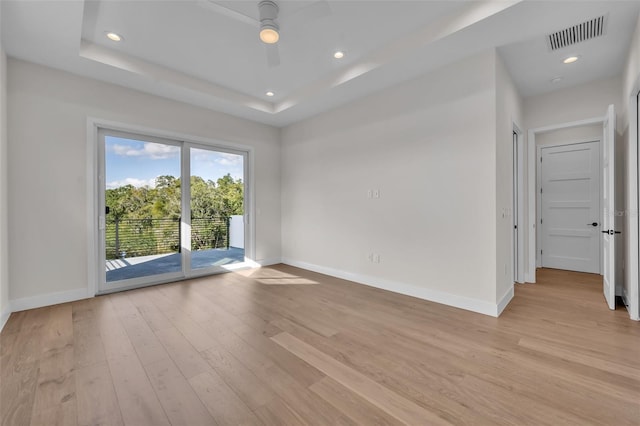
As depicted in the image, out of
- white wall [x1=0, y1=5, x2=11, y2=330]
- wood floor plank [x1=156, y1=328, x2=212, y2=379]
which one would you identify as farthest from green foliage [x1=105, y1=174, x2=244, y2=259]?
wood floor plank [x1=156, y1=328, x2=212, y2=379]

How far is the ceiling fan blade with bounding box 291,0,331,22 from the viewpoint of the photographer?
2094 millimetres

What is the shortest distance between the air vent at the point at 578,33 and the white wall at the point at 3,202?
562 centimetres

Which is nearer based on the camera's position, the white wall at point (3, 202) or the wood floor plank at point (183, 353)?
the wood floor plank at point (183, 353)

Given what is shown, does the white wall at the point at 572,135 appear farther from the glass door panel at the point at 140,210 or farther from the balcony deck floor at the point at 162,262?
the glass door panel at the point at 140,210

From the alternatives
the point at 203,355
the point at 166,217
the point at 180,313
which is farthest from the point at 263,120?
the point at 203,355

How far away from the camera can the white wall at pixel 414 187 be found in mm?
3023

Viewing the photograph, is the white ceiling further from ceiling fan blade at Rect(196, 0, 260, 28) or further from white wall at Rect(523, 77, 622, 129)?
white wall at Rect(523, 77, 622, 129)

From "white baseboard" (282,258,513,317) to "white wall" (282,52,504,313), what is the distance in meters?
0.01

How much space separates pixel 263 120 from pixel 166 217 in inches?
96.5

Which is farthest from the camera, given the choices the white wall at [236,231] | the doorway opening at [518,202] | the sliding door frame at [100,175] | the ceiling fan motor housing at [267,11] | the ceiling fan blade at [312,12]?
the white wall at [236,231]

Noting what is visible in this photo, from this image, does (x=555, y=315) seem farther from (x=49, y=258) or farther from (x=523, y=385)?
(x=49, y=258)

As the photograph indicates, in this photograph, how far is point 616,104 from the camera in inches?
142

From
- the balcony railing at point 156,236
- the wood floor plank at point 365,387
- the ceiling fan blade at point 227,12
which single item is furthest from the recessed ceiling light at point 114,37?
the wood floor plank at point 365,387

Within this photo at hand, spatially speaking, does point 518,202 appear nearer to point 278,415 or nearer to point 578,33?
point 578,33
